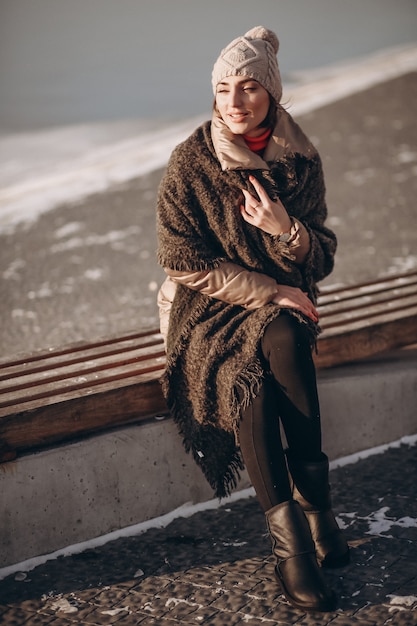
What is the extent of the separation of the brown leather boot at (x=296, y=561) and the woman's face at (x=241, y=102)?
135 cm

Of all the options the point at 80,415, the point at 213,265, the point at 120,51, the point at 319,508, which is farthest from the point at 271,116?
the point at 120,51

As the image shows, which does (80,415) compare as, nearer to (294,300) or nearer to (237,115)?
(294,300)

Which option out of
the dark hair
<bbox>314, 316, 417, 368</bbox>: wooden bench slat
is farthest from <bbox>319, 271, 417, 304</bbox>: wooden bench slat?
the dark hair

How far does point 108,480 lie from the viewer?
3.47 metres

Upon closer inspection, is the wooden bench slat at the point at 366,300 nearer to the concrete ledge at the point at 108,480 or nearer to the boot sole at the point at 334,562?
the concrete ledge at the point at 108,480

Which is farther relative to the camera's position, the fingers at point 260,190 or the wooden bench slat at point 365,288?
the wooden bench slat at point 365,288

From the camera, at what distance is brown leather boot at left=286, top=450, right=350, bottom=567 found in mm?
3217

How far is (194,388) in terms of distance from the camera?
3430 mm

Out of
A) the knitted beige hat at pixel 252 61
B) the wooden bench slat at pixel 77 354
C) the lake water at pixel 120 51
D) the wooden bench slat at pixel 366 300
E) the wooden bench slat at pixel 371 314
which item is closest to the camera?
the knitted beige hat at pixel 252 61

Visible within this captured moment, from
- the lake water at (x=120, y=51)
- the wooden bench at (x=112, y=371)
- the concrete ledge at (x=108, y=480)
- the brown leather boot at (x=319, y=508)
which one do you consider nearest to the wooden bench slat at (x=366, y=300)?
the wooden bench at (x=112, y=371)

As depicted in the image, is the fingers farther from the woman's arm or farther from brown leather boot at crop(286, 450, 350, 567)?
brown leather boot at crop(286, 450, 350, 567)

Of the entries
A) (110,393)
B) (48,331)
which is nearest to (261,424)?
(110,393)

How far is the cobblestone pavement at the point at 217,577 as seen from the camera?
2.96 meters

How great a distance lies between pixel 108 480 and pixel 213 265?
2.80 feet
